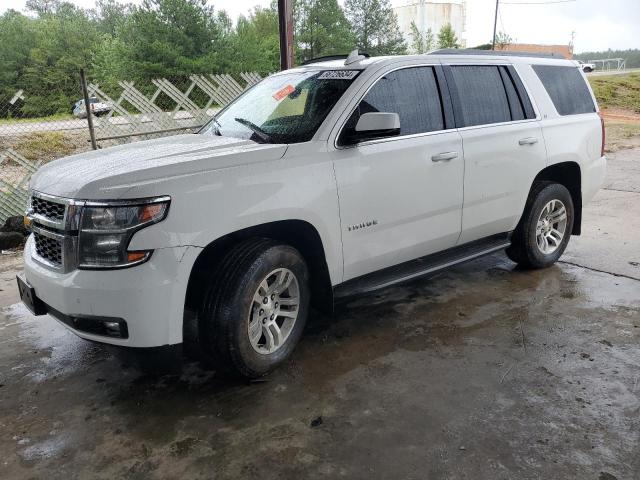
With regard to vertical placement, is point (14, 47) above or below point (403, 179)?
above

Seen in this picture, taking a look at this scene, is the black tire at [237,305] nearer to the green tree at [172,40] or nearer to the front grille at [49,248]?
the front grille at [49,248]

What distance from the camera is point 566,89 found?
5.01 metres

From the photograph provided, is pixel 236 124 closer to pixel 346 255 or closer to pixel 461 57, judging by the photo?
pixel 346 255

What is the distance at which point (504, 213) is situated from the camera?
4.54 meters

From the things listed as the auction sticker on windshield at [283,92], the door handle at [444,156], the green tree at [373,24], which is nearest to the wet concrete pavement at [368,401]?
the door handle at [444,156]

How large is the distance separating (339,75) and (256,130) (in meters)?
0.70

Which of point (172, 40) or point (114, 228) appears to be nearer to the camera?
point (114, 228)

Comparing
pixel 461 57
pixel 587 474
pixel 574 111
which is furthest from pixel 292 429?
pixel 574 111

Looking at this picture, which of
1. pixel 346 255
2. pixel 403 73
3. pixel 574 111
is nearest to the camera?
pixel 346 255

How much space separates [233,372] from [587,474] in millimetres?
1875

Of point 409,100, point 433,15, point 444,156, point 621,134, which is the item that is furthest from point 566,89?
point 433,15

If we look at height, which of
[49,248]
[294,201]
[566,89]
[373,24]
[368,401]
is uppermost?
[373,24]

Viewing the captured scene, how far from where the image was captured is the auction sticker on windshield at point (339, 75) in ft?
12.3

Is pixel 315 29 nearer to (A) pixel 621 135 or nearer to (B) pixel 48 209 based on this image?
(A) pixel 621 135
